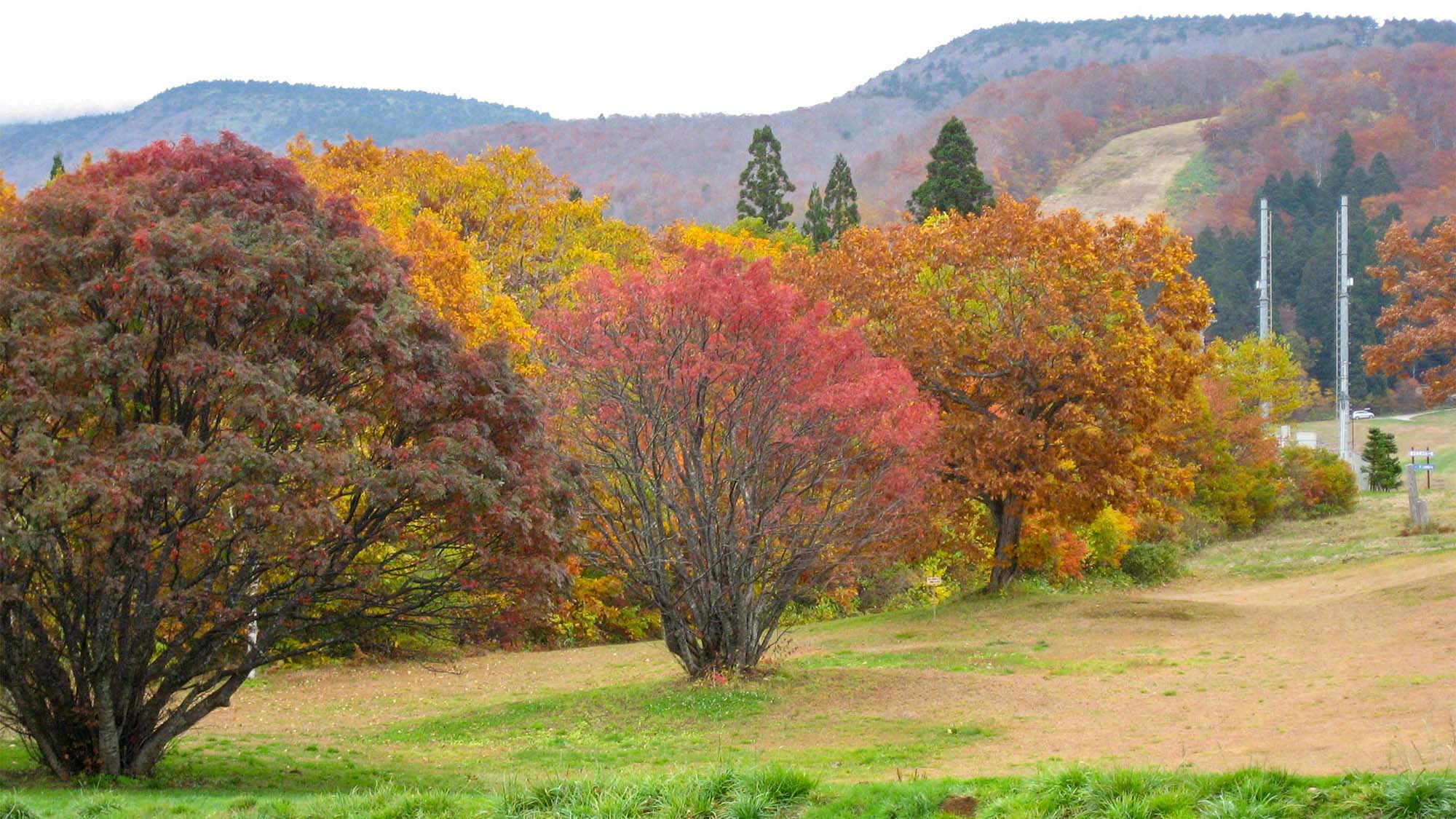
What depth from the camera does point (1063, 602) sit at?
26.7m

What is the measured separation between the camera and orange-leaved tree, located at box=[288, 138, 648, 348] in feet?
114

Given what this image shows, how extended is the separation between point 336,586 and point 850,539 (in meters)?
8.58

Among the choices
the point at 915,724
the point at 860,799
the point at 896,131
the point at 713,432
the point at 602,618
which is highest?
the point at 896,131

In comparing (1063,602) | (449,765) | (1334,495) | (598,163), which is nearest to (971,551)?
(1063,602)

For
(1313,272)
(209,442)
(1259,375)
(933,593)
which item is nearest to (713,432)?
(209,442)

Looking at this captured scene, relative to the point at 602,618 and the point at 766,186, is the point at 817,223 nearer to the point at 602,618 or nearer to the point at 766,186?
the point at 766,186

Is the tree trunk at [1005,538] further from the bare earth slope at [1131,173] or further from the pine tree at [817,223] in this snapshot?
the bare earth slope at [1131,173]

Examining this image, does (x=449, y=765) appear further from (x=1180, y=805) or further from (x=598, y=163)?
(x=598, y=163)

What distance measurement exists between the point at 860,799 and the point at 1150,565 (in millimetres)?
27898

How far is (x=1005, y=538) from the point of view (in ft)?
91.0

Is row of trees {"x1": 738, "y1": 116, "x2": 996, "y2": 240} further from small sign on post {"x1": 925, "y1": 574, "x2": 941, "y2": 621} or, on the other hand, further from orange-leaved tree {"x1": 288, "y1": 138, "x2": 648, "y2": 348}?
small sign on post {"x1": 925, "y1": 574, "x2": 941, "y2": 621}

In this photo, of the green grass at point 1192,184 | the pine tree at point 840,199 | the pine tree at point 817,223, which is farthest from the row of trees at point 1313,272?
the pine tree at point 817,223

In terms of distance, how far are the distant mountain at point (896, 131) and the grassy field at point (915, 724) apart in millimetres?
54009

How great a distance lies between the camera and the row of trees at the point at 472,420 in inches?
432
